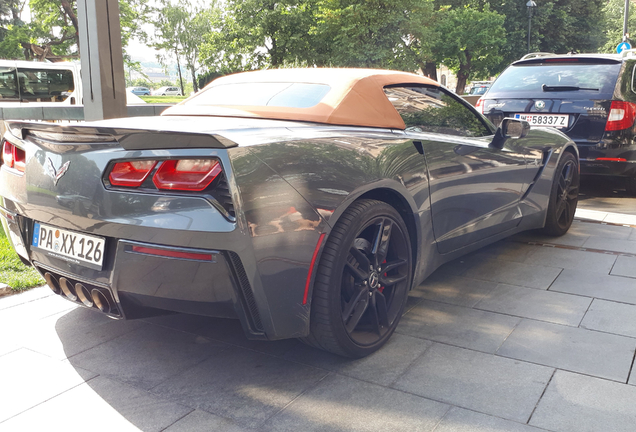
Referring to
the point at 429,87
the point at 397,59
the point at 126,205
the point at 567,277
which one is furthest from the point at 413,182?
the point at 397,59

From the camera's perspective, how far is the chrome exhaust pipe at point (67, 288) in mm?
2701

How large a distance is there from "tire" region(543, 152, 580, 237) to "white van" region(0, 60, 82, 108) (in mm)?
16193

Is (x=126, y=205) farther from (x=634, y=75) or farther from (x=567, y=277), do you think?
(x=634, y=75)

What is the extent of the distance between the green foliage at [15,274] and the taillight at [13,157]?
3.95 ft

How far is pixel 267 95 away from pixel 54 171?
4.12 feet

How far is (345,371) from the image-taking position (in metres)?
2.78

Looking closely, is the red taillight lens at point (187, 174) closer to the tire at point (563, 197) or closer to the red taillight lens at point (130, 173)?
the red taillight lens at point (130, 173)

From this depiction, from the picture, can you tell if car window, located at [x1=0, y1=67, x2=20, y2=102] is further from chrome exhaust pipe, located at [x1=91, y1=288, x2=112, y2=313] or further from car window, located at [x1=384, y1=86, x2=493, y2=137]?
chrome exhaust pipe, located at [x1=91, y1=288, x2=112, y2=313]

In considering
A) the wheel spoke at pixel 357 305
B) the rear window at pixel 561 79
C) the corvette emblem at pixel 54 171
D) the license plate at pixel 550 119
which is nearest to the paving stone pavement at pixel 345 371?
the wheel spoke at pixel 357 305

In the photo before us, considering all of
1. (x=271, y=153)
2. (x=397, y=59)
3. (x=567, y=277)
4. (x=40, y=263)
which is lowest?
(x=567, y=277)

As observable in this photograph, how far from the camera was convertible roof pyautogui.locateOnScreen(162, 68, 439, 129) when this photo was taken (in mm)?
3082

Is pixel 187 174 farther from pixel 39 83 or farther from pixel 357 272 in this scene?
pixel 39 83

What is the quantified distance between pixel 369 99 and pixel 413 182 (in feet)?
1.70

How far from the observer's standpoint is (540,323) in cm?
335
